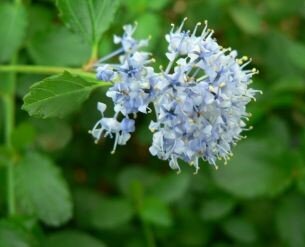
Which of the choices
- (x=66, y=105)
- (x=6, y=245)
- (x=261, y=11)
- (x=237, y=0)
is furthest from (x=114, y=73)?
(x=261, y=11)

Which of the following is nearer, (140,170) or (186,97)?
(186,97)

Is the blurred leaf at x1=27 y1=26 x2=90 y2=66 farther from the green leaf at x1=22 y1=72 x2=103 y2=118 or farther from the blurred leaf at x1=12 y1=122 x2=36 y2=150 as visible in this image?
the green leaf at x1=22 y1=72 x2=103 y2=118

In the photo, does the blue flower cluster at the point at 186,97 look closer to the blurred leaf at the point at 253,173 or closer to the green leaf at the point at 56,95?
the green leaf at the point at 56,95

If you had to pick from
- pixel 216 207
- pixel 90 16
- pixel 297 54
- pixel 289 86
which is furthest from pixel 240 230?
pixel 90 16

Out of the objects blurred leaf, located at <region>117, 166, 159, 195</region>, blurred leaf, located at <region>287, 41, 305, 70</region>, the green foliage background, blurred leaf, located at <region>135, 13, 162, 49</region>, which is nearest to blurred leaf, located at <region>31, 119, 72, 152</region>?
the green foliage background

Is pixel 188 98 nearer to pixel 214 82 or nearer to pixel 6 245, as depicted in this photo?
pixel 214 82

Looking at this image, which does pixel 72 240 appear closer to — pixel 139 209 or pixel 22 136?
pixel 139 209

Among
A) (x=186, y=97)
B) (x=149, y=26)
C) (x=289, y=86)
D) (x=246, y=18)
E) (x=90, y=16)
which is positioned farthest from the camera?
(x=246, y=18)
